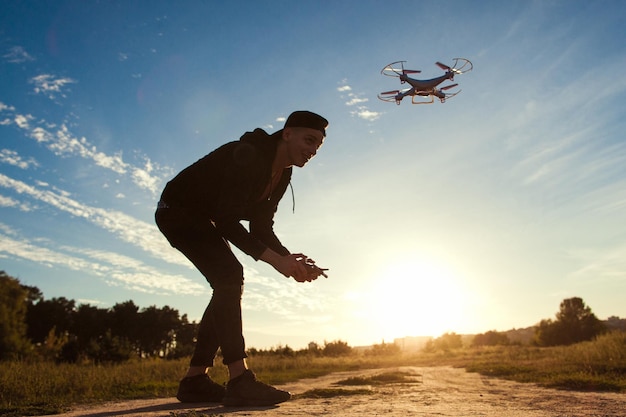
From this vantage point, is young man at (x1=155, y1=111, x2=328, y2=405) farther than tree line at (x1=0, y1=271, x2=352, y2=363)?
No

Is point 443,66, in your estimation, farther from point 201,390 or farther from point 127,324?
point 127,324

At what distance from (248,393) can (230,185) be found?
1.52 metres

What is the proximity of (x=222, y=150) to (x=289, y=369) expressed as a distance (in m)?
15.0

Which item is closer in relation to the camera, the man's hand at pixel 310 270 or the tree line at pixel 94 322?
the man's hand at pixel 310 270

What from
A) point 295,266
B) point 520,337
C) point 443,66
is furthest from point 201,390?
point 520,337

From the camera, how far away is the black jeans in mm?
3326

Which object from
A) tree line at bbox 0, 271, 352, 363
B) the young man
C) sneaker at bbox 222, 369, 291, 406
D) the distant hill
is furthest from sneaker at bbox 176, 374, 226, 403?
tree line at bbox 0, 271, 352, 363

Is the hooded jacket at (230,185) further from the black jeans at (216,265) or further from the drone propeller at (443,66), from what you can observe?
the drone propeller at (443,66)

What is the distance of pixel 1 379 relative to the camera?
6734 millimetres

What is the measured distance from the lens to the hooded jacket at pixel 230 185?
322 centimetres

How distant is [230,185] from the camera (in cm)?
324

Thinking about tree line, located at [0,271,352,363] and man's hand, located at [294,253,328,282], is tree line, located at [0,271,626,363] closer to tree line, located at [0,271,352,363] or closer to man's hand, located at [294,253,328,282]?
tree line, located at [0,271,352,363]

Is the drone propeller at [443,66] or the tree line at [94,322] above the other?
the drone propeller at [443,66]

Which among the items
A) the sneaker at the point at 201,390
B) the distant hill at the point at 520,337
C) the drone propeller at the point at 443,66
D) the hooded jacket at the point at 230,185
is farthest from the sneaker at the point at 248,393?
the distant hill at the point at 520,337
